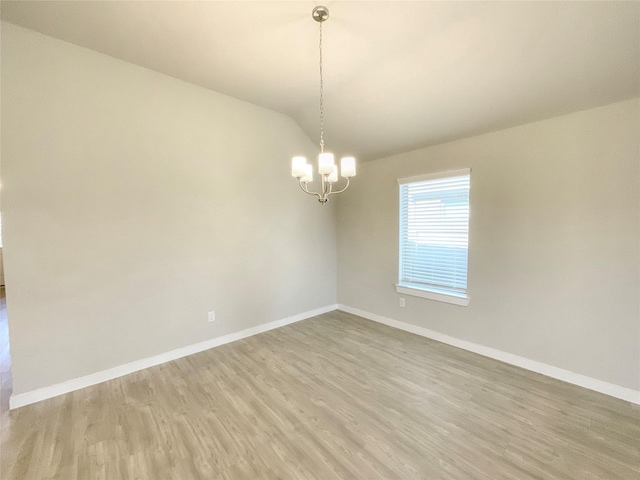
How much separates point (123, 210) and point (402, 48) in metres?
3.04

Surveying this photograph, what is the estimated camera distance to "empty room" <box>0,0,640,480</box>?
6.10 ft

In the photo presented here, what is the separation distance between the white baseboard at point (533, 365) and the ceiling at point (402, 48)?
242cm

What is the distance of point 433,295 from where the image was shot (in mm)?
3477

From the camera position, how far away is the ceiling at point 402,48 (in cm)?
191

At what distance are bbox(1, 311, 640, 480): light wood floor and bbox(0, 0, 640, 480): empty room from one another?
0.7 inches

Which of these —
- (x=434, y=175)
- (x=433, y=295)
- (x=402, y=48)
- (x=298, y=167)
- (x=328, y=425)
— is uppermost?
(x=402, y=48)

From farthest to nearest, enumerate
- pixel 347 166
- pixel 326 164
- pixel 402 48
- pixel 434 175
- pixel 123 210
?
pixel 434 175, pixel 123 210, pixel 402 48, pixel 347 166, pixel 326 164

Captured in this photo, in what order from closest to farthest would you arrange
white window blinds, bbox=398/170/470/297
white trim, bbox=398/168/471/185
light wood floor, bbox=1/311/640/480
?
light wood floor, bbox=1/311/640/480
white trim, bbox=398/168/471/185
white window blinds, bbox=398/170/470/297

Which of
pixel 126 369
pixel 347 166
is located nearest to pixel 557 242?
pixel 347 166

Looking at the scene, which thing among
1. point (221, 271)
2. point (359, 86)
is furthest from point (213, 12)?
point (221, 271)

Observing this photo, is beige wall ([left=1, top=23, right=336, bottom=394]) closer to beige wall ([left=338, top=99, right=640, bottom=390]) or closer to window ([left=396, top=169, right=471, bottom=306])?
window ([left=396, top=169, right=471, bottom=306])

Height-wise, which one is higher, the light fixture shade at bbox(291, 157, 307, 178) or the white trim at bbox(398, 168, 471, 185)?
the white trim at bbox(398, 168, 471, 185)

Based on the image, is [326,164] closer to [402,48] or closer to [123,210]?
[402,48]

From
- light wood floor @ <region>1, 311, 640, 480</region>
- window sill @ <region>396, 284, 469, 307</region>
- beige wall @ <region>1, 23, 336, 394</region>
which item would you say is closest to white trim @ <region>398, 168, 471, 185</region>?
window sill @ <region>396, 284, 469, 307</region>
